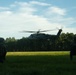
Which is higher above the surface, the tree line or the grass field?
the grass field

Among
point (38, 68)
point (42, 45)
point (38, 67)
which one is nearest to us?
point (38, 68)

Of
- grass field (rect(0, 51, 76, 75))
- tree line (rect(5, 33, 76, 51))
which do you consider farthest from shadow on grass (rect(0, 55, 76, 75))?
tree line (rect(5, 33, 76, 51))

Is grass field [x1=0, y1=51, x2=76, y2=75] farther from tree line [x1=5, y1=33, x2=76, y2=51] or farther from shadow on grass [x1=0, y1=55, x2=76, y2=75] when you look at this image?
tree line [x1=5, y1=33, x2=76, y2=51]

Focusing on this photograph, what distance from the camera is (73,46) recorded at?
1147 inches

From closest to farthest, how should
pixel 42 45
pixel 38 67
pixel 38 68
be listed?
pixel 38 68, pixel 38 67, pixel 42 45

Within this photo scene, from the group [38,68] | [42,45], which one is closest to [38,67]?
[38,68]

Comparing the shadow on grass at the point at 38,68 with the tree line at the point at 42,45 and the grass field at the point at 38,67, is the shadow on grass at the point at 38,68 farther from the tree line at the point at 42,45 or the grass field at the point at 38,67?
the tree line at the point at 42,45

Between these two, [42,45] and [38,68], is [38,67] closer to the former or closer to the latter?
[38,68]

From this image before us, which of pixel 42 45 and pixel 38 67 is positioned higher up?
pixel 38 67

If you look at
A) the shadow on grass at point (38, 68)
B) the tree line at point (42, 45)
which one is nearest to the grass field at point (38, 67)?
the shadow on grass at point (38, 68)

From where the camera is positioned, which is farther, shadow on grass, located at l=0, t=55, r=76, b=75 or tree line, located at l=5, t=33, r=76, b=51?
tree line, located at l=5, t=33, r=76, b=51

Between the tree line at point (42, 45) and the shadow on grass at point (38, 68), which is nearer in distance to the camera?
the shadow on grass at point (38, 68)

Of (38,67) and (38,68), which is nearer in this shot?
(38,68)

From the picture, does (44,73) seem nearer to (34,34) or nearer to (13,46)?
(34,34)
